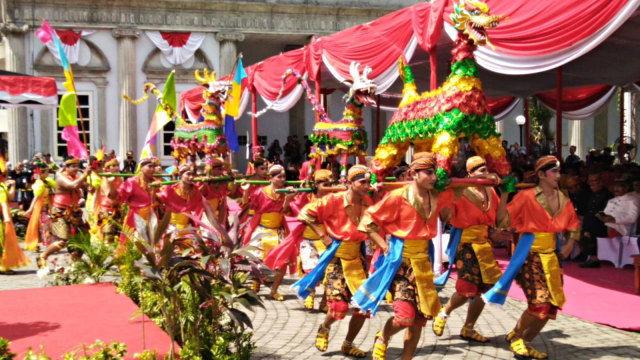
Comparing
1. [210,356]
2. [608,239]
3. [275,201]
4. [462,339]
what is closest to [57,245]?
[275,201]

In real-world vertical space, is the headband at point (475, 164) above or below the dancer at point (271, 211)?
above

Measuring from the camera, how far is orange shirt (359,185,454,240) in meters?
A: 4.85

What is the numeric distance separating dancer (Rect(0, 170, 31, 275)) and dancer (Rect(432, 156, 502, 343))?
19.7 feet

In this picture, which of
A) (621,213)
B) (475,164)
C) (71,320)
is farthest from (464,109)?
(621,213)

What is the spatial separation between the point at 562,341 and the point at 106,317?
3.91 meters

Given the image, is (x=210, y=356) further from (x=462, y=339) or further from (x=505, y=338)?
(x=505, y=338)

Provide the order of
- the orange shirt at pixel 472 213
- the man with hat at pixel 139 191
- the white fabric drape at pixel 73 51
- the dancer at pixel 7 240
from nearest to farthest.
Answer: the orange shirt at pixel 472 213
the man with hat at pixel 139 191
the dancer at pixel 7 240
the white fabric drape at pixel 73 51

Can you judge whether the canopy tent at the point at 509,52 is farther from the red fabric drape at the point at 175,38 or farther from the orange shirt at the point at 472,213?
the red fabric drape at the point at 175,38

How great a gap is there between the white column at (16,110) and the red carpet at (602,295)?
1812 cm

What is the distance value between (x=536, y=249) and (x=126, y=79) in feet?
66.1

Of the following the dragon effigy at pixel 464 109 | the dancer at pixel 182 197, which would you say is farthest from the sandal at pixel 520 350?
the dancer at pixel 182 197

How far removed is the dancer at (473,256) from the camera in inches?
224

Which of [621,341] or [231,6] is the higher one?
[231,6]

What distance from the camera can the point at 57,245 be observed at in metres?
8.78
